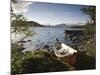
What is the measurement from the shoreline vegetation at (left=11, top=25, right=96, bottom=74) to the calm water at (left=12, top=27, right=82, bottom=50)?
0.07m

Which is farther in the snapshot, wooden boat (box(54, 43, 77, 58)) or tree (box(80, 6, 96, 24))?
tree (box(80, 6, 96, 24))

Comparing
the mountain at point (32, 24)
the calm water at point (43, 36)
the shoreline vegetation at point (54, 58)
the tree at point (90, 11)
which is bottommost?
the shoreline vegetation at point (54, 58)

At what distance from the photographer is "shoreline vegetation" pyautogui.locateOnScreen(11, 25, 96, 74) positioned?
2.28 meters

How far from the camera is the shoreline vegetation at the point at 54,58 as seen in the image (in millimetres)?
2279

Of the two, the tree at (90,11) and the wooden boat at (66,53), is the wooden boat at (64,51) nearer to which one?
the wooden boat at (66,53)

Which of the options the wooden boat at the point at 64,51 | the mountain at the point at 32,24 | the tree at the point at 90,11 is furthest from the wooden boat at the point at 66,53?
the tree at the point at 90,11

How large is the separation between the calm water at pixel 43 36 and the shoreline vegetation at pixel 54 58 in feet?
0.24

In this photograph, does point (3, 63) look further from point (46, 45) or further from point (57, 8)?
point (57, 8)

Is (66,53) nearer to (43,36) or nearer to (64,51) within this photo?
(64,51)

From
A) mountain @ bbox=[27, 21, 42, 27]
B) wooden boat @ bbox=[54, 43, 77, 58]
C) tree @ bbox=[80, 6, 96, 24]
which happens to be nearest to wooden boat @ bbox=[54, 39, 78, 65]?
wooden boat @ bbox=[54, 43, 77, 58]

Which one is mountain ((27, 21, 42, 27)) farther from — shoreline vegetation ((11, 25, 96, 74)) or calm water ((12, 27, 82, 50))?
shoreline vegetation ((11, 25, 96, 74))

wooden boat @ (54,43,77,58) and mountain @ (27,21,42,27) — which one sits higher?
mountain @ (27,21,42,27)

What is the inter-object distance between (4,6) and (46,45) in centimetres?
67

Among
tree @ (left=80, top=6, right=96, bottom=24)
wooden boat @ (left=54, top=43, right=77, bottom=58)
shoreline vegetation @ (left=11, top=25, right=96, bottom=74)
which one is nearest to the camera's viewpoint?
shoreline vegetation @ (left=11, top=25, right=96, bottom=74)
